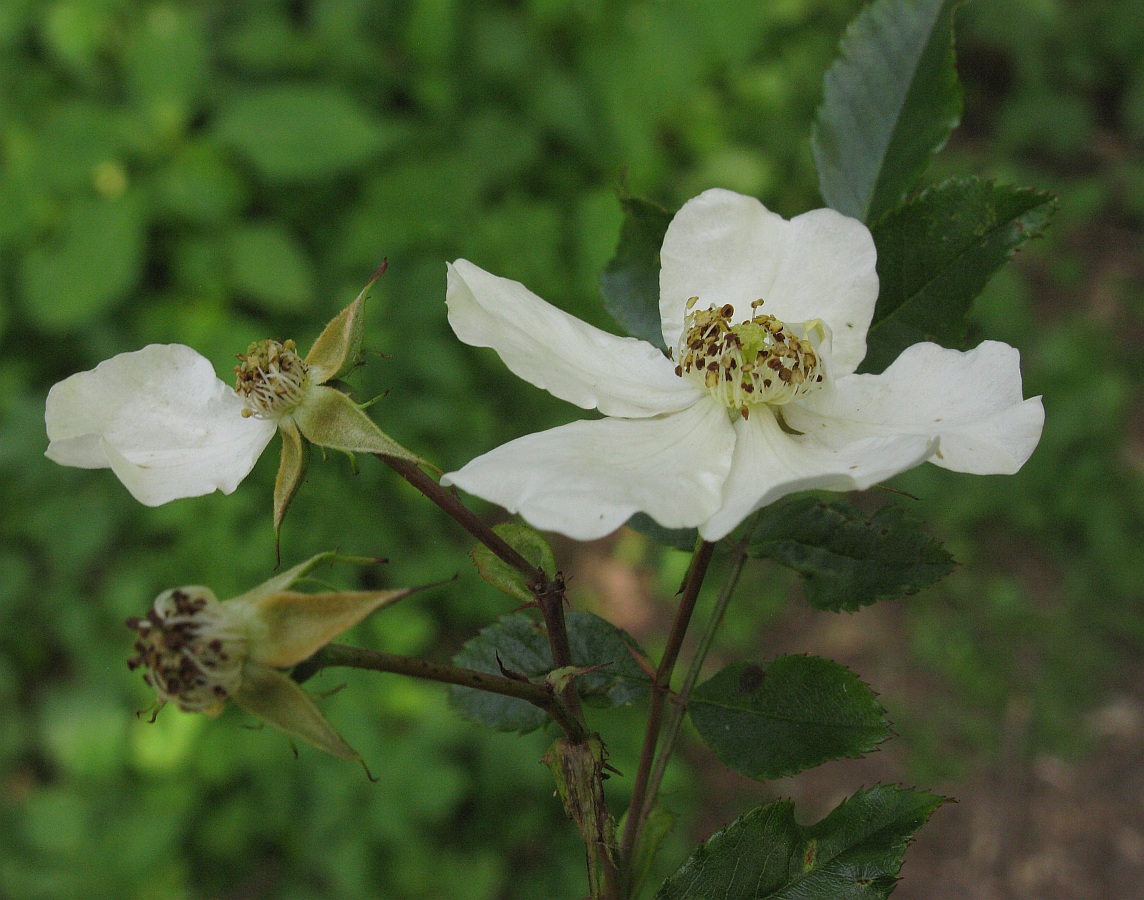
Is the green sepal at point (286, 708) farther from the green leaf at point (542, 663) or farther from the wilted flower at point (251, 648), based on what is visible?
the green leaf at point (542, 663)

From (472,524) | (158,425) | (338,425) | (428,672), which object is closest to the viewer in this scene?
(428,672)

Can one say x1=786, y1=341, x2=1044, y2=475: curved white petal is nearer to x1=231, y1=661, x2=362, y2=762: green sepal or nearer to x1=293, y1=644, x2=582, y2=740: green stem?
x1=293, y1=644, x2=582, y2=740: green stem

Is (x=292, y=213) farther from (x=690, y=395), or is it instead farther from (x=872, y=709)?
(x=872, y=709)

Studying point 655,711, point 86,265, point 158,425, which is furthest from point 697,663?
point 86,265

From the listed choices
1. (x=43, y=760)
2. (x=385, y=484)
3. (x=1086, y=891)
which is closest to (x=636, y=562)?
(x=385, y=484)

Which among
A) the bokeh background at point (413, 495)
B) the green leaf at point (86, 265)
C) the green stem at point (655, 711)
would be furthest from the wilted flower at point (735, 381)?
the green leaf at point (86, 265)

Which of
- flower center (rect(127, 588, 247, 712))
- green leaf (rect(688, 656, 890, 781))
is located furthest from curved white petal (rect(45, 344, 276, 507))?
green leaf (rect(688, 656, 890, 781))

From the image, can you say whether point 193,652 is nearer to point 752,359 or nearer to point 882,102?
point 752,359
